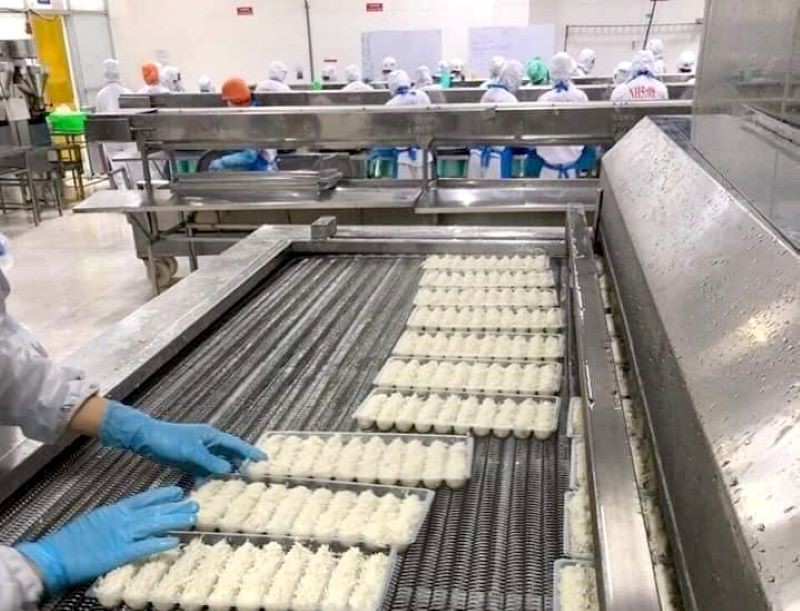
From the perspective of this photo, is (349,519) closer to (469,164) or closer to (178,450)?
(178,450)

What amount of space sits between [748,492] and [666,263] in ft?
1.79

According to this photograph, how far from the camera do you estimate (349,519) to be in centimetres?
100

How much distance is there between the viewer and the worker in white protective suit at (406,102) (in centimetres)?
507

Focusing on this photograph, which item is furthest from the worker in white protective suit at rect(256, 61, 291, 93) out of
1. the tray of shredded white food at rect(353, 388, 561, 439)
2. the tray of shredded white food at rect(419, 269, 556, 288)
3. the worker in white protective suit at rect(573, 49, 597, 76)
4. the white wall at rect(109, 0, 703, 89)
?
the tray of shredded white food at rect(353, 388, 561, 439)

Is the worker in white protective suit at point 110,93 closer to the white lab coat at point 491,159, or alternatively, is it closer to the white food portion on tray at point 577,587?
the white lab coat at point 491,159

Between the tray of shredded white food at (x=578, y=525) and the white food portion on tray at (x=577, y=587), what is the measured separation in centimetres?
3

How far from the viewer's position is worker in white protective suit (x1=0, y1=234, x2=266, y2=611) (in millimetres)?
906

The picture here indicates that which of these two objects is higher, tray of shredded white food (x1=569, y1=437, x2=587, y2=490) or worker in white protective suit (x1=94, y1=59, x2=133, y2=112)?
worker in white protective suit (x1=94, y1=59, x2=133, y2=112)

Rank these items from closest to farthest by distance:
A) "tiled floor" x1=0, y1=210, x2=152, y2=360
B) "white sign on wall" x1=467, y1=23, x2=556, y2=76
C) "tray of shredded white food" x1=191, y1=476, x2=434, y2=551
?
"tray of shredded white food" x1=191, y1=476, x2=434, y2=551
"tiled floor" x1=0, y1=210, x2=152, y2=360
"white sign on wall" x1=467, y1=23, x2=556, y2=76

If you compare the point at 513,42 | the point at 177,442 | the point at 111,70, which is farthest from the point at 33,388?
the point at 513,42

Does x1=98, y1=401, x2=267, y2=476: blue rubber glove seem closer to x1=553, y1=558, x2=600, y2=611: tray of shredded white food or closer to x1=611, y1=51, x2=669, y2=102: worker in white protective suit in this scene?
x1=553, y1=558, x2=600, y2=611: tray of shredded white food

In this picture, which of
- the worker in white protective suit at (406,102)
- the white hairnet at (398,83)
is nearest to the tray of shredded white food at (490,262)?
the worker in white protective suit at (406,102)

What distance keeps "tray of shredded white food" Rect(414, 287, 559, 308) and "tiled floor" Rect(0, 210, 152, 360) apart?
2.33 m

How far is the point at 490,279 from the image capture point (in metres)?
1.93
